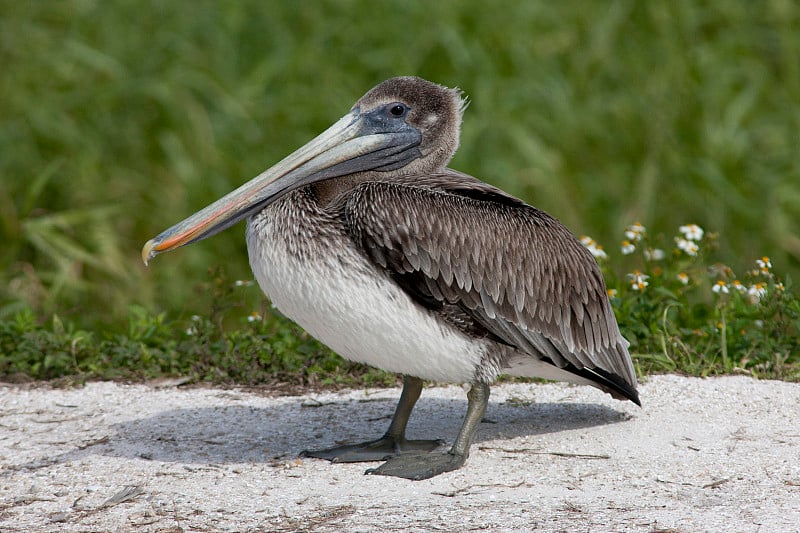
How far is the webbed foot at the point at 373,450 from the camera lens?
4.32 metres

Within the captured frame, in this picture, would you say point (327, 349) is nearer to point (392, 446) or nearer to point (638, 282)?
point (392, 446)

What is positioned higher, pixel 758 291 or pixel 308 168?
pixel 308 168

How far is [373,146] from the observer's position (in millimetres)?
4445

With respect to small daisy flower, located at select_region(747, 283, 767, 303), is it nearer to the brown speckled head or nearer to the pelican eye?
the brown speckled head

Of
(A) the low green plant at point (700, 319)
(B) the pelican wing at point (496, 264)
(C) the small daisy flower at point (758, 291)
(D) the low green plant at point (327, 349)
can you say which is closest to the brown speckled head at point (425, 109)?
(B) the pelican wing at point (496, 264)

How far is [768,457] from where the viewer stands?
419 centimetres

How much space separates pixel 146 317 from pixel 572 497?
2626 millimetres

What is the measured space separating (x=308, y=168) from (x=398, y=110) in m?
0.43

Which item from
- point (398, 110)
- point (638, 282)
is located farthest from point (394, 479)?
point (638, 282)

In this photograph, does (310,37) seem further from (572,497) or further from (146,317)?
(572,497)

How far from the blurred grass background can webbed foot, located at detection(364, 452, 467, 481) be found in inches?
117

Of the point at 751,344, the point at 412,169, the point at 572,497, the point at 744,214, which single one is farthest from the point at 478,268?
the point at 744,214

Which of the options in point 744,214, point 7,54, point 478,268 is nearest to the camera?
point 478,268

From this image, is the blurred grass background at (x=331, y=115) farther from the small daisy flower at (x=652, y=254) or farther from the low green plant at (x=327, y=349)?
the small daisy flower at (x=652, y=254)
